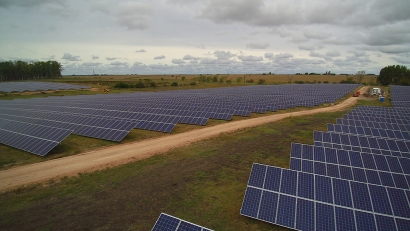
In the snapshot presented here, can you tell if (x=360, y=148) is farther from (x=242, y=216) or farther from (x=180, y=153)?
(x=180, y=153)

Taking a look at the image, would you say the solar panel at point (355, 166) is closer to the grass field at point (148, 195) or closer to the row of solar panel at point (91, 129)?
the grass field at point (148, 195)

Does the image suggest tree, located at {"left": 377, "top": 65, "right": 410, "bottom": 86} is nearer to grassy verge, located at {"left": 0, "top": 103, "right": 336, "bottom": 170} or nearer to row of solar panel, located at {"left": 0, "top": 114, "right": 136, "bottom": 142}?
grassy verge, located at {"left": 0, "top": 103, "right": 336, "bottom": 170}

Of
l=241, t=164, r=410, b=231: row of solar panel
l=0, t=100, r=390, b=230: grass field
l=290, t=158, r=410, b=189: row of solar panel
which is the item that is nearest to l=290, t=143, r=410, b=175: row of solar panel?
l=290, t=158, r=410, b=189: row of solar panel

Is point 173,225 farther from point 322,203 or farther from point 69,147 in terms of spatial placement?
point 69,147

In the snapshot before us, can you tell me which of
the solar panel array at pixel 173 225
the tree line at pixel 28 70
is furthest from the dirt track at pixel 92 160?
the tree line at pixel 28 70

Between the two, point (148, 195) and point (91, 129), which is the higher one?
point (91, 129)

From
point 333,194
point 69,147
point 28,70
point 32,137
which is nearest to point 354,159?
point 333,194
